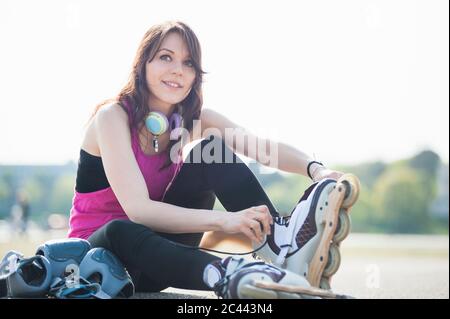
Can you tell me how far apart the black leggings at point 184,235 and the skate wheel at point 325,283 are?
0.49m

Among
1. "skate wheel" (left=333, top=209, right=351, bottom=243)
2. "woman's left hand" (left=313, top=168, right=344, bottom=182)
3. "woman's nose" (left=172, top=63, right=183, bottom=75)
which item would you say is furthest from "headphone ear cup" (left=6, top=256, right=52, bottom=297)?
"woman's left hand" (left=313, top=168, right=344, bottom=182)

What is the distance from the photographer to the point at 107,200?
3209 millimetres

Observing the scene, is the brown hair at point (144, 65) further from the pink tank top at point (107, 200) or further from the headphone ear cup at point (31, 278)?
the headphone ear cup at point (31, 278)

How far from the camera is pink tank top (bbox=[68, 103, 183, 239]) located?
10.5ft

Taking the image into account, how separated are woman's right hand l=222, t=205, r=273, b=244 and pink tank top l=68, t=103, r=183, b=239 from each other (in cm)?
57

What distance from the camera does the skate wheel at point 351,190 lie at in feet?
8.86

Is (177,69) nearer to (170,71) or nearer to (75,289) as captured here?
(170,71)

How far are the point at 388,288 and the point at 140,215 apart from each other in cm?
288

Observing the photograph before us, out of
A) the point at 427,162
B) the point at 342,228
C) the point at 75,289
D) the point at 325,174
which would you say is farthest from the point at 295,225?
the point at 427,162

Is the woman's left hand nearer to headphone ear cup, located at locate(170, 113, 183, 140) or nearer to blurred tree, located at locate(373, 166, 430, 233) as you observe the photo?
headphone ear cup, located at locate(170, 113, 183, 140)

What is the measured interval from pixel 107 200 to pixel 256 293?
121cm

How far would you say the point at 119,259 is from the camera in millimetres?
2855
